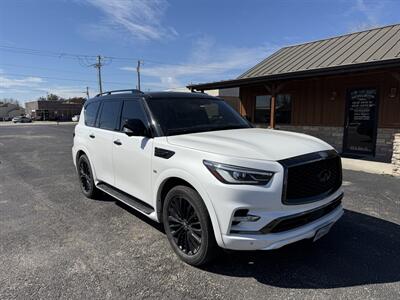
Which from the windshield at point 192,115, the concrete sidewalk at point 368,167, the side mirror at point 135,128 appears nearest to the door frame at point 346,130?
the concrete sidewalk at point 368,167

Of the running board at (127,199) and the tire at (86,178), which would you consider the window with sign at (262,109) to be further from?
the running board at (127,199)

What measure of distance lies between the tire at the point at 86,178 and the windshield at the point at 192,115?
2.23m

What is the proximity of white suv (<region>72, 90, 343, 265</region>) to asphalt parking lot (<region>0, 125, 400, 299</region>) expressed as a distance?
0.38 m

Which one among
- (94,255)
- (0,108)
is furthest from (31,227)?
(0,108)

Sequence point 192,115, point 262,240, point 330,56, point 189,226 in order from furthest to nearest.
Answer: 1. point 330,56
2. point 192,115
3. point 189,226
4. point 262,240

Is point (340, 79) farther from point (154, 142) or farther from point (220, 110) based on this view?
point (154, 142)

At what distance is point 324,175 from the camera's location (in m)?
3.22

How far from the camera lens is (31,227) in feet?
14.6

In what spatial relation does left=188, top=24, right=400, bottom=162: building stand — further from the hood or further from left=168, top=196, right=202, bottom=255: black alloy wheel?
left=168, top=196, right=202, bottom=255: black alloy wheel

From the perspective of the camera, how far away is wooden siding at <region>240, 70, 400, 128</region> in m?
10.1

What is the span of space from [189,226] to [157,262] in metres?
0.56

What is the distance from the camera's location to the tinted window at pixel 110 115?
188 inches

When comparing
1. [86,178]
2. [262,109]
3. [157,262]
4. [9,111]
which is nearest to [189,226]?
[157,262]

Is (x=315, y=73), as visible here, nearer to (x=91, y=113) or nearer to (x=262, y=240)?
(x=91, y=113)
